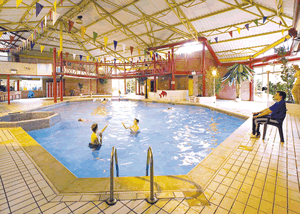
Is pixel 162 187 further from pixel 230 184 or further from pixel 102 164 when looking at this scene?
pixel 102 164

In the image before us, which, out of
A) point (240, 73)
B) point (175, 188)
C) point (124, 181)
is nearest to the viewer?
point (175, 188)

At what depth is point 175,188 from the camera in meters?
2.05

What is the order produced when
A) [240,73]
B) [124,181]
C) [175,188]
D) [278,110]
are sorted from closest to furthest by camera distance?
1. [175,188]
2. [124,181]
3. [278,110]
4. [240,73]

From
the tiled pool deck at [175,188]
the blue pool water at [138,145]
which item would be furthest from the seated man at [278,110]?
the blue pool water at [138,145]

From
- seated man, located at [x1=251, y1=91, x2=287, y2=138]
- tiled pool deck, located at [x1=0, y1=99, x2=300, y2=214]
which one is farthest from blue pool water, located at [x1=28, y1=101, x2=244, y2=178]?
seated man, located at [x1=251, y1=91, x2=287, y2=138]

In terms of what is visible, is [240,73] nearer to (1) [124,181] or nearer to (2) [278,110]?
(2) [278,110]

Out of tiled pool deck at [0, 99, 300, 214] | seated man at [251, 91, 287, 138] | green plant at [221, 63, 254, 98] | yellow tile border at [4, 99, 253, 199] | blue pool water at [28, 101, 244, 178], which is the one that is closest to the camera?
tiled pool deck at [0, 99, 300, 214]

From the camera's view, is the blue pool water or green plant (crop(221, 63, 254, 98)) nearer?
the blue pool water

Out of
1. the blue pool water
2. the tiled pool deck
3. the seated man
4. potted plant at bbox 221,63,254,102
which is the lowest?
the blue pool water

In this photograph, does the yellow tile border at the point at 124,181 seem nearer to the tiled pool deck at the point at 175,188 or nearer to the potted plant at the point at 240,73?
the tiled pool deck at the point at 175,188

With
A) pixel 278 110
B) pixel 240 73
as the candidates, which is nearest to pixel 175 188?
pixel 278 110

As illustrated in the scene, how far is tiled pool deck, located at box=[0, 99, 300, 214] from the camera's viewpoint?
5.61ft

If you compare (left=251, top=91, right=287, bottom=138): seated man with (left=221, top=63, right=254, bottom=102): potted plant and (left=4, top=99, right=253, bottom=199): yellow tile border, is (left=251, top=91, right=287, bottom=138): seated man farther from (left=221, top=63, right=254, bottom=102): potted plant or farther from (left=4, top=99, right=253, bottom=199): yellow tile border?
(left=221, top=63, right=254, bottom=102): potted plant

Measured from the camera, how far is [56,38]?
57.3 feet
